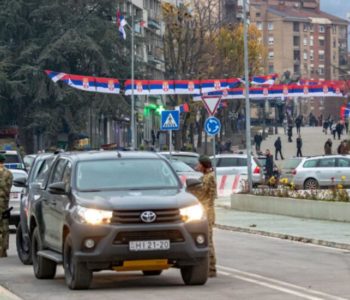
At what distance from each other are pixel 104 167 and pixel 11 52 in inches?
2285

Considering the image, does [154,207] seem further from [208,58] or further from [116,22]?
[208,58]

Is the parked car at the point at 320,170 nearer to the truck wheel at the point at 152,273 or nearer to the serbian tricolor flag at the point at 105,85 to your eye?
the serbian tricolor flag at the point at 105,85

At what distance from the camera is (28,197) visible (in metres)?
17.5

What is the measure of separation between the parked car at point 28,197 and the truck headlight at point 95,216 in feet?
10.5

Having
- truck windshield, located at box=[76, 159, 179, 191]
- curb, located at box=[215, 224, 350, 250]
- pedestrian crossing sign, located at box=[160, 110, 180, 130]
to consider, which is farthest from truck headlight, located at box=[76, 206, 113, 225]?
pedestrian crossing sign, located at box=[160, 110, 180, 130]

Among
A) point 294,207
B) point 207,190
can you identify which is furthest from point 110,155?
point 294,207

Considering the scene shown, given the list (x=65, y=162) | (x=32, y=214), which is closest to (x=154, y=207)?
(x=65, y=162)

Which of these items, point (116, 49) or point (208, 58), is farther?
point (208, 58)

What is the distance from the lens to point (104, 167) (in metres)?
14.9

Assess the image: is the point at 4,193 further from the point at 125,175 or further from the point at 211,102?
the point at 211,102

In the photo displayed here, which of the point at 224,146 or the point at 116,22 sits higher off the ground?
the point at 116,22

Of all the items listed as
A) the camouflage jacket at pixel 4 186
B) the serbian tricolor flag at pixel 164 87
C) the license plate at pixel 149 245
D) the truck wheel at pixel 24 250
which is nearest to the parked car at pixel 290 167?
the serbian tricolor flag at pixel 164 87

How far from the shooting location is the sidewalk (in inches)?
910

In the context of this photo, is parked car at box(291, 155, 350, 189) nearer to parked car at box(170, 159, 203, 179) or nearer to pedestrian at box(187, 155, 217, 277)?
parked car at box(170, 159, 203, 179)
